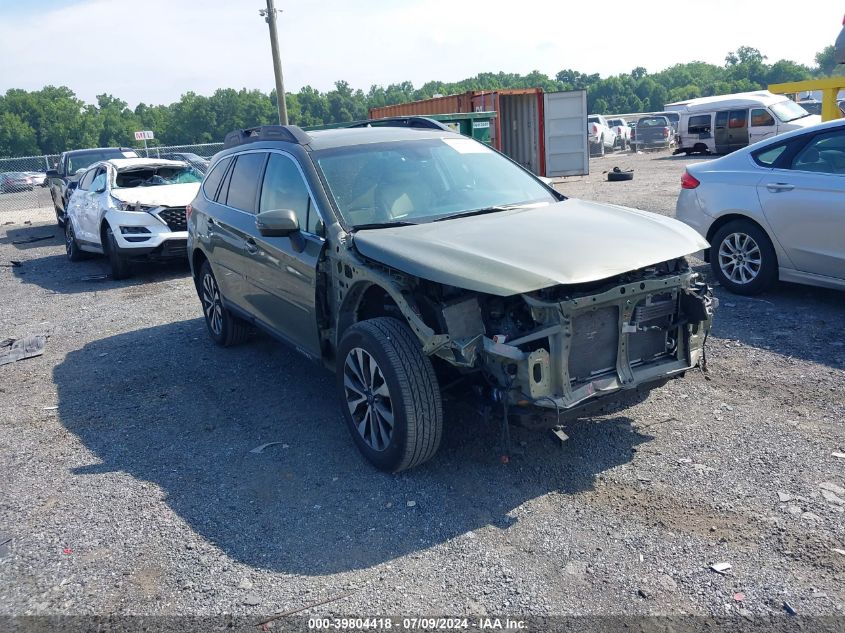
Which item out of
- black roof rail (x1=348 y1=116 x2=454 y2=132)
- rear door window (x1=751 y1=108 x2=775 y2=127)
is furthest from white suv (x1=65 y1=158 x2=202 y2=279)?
rear door window (x1=751 y1=108 x2=775 y2=127)

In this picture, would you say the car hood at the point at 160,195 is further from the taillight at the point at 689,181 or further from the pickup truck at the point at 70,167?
the taillight at the point at 689,181

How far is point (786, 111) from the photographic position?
24.3m

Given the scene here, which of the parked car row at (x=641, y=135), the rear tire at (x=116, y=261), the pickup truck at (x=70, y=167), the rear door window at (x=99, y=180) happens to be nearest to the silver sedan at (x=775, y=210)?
the rear tire at (x=116, y=261)

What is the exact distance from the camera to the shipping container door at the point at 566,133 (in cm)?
2169

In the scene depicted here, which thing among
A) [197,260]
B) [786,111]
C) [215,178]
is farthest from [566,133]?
[215,178]

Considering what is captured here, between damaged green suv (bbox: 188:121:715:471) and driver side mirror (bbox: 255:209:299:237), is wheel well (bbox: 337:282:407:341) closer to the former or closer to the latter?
damaged green suv (bbox: 188:121:715:471)

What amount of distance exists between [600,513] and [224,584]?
1875mm

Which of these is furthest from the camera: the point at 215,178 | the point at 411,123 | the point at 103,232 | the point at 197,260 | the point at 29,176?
the point at 29,176

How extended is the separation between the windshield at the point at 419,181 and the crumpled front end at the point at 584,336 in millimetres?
1213

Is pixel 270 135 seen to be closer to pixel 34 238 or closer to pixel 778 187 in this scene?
pixel 778 187

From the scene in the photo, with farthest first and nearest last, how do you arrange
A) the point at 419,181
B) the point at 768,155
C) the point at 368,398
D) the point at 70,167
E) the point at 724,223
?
the point at 70,167 → the point at 724,223 → the point at 768,155 → the point at 419,181 → the point at 368,398

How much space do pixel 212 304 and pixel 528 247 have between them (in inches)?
162

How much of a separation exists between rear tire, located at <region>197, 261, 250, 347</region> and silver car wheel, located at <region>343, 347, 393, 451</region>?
263cm

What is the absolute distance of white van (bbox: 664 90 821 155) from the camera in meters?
23.8
